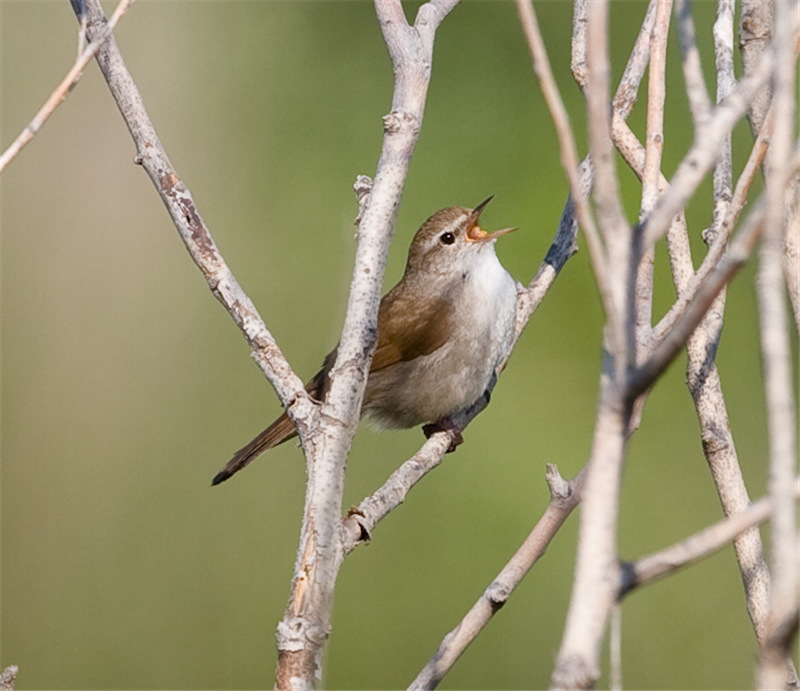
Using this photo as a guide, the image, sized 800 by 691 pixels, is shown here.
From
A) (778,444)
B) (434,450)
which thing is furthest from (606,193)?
(434,450)

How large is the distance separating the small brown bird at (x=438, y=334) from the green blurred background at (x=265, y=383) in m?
1.10

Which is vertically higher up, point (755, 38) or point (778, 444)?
point (755, 38)

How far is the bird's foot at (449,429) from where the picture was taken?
3.49 m

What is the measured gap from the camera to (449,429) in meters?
3.63

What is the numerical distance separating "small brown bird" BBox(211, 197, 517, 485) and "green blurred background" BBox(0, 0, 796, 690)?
1102mm

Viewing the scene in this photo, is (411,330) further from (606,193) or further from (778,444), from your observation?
(778,444)

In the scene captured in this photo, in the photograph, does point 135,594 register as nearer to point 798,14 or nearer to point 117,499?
point 117,499

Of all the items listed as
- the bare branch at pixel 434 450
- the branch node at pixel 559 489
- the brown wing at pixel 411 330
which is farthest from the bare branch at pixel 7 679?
the brown wing at pixel 411 330

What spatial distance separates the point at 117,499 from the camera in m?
5.40

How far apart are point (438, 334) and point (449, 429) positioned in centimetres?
51

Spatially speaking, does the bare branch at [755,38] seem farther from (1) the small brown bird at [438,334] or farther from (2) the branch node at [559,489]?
(1) the small brown bird at [438,334]

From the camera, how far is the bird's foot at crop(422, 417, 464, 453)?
3485mm

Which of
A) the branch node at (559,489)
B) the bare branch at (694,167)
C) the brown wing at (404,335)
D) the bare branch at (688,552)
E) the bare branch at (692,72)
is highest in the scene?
the brown wing at (404,335)

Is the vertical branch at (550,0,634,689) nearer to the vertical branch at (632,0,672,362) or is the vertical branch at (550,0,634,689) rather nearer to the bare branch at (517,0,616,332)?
the bare branch at (517,0,616,332)
